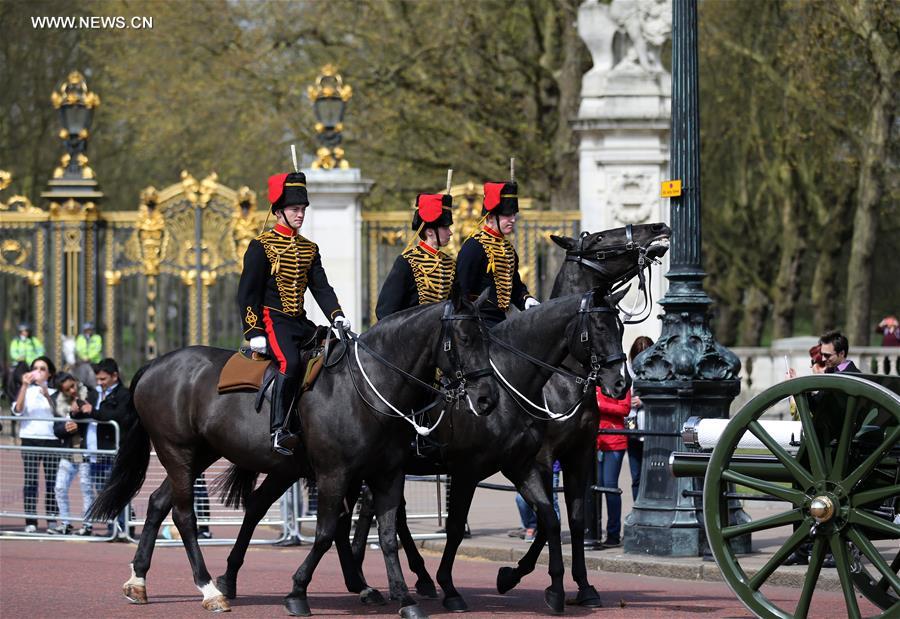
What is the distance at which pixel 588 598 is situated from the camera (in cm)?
1070

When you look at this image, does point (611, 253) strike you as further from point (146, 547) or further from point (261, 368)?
point (146, 547)

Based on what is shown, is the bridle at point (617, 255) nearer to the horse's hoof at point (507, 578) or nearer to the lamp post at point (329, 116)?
the horse's hoof at point (507, 578)

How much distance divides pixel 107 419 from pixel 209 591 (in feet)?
17.5

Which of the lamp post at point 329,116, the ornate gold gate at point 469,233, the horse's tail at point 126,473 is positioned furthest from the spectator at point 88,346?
the horse's tail at point 126,473

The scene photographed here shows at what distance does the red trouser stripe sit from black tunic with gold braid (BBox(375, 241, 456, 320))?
1.19m

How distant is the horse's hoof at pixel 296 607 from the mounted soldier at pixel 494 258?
97.8 inches

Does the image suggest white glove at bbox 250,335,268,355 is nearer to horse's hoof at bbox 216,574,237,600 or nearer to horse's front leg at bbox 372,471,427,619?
horse's front leg at bbox 372,471,427,619

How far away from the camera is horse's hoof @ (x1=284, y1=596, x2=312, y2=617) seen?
10188 millimetres

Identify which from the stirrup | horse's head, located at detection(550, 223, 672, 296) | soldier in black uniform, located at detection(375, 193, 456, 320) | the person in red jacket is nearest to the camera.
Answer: the stirrup

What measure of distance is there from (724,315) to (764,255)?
3213 millimetres

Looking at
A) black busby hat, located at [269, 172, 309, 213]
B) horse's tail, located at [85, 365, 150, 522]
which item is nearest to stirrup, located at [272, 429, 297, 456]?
horse's tail, located at [85, 365, 150, 522]

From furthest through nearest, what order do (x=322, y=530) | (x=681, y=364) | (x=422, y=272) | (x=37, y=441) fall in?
(x=37, y=441), (x=681, y=364), (x=422, y=272), (x=322, y=530)

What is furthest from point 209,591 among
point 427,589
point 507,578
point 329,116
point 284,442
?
point 329,116

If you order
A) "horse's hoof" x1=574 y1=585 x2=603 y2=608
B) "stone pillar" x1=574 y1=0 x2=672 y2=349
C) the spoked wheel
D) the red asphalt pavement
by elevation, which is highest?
"stone pillar" x1=574 y1=0 x2=672 y2=349
